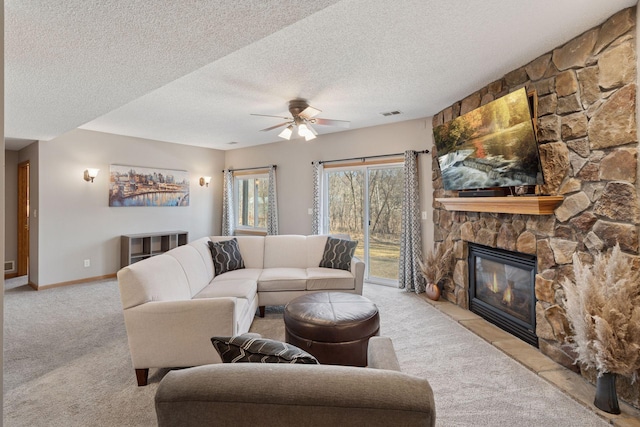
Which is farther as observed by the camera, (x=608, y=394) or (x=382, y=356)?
(x=608, y=394)

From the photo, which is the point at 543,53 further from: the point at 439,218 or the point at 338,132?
the point at 338,132

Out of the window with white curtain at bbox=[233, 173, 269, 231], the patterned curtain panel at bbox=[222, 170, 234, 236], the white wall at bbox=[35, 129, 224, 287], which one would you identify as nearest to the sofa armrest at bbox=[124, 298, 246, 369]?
the white wall at bbox=[35, 129, 224, 287]

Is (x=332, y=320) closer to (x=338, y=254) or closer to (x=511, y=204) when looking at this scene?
(x=338, y=254)

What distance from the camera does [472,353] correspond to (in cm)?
276

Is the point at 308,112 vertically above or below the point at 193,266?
above

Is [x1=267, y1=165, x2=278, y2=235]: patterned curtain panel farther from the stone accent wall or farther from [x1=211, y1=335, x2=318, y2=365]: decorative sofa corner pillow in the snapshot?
[x1=211, y1=335, x2=318, y2=365]: decorative sofa corner pillow

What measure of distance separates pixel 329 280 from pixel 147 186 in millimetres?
4107

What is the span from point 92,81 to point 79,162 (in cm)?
329

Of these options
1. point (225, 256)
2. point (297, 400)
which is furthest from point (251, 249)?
point (297, 400)

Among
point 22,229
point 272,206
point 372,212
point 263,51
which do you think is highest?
point 263,51

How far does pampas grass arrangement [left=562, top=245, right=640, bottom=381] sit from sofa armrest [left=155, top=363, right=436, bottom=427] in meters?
1.75

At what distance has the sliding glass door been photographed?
197 inches

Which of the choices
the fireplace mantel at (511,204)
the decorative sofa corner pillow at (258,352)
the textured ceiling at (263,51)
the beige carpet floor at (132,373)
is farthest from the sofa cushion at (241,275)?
the fireplace mantel at (511,204)

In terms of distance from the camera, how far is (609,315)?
1894 millimetres
